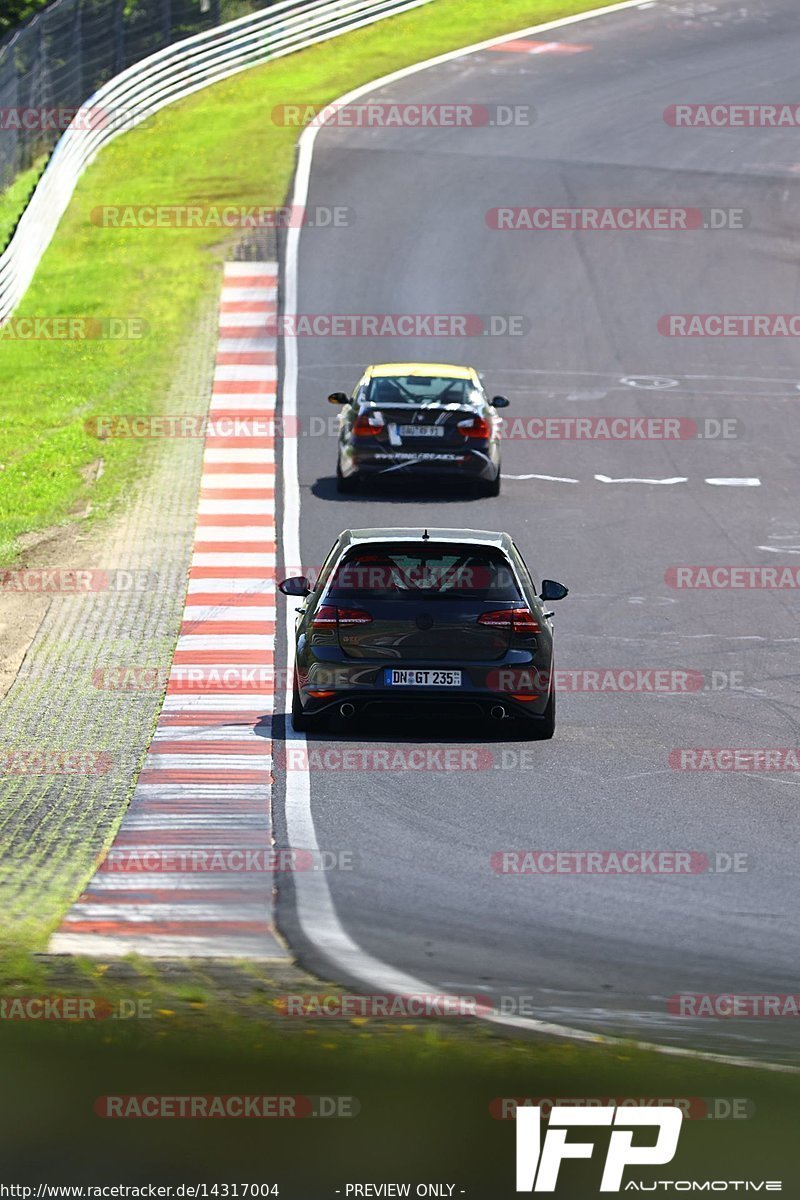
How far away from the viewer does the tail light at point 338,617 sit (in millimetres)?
14289

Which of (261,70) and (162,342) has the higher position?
(261,70)

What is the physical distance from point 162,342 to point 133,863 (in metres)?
23.1

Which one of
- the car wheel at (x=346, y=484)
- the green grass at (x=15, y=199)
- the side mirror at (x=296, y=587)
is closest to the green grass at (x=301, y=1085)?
the side mirror at (x=296, y=587)

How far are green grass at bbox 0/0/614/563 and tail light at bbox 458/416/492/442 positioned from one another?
14.6ft

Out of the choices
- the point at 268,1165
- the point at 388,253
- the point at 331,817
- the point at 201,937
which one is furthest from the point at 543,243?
the point at 268,1165

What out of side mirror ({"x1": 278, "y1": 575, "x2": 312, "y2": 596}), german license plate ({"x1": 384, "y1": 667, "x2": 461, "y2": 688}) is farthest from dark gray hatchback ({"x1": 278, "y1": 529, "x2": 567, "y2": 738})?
side mirror ({"x1": 278, "y1": 575, "x2": 312, "y2": 596})

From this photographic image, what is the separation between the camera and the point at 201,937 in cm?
1009

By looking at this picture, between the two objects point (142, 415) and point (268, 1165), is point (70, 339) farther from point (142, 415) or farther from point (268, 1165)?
point (268, 1165)

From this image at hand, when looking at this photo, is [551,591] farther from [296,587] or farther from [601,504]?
[601,504]

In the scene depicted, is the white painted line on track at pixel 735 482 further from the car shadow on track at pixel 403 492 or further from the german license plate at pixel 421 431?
the german license plate at pixel 421 431

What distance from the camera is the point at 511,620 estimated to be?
1428 centimetres

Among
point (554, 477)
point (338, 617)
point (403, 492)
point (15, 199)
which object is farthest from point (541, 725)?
point (15, 199)

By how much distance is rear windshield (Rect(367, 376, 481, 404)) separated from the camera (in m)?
24.7

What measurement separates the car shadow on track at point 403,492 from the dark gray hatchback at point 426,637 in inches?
408
